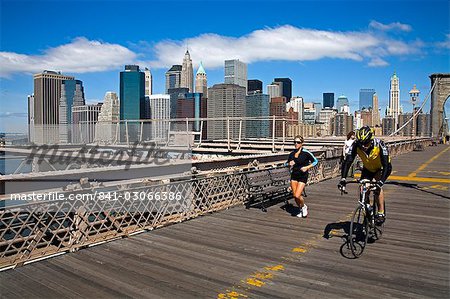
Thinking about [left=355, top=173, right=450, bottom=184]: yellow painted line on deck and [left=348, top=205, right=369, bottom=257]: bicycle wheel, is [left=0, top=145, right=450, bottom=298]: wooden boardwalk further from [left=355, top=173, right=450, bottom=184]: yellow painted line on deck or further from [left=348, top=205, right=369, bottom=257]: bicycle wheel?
[left=355, top=173, right=450, bottom=184]: yellow painted line on deck

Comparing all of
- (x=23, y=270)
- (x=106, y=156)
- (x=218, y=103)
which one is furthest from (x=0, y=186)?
(x=218, y=103)

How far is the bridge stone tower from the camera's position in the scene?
7069cm

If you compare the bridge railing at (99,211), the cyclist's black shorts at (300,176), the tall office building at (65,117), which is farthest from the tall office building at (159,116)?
the cyclist's black shorts at (300,176)

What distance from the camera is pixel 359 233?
7.09 m

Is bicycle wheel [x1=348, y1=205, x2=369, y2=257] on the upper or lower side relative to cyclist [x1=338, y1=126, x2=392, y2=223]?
lower

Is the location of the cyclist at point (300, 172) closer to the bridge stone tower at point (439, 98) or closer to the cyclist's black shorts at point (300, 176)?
the cyclist's black shorts at point (300, 176)

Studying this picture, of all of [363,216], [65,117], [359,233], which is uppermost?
[65,117]

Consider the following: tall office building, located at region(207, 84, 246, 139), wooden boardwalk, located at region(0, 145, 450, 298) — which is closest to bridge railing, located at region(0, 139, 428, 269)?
wooden boardwalk, located at region(0, 145, 450, 298)

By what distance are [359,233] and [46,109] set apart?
29933 mm

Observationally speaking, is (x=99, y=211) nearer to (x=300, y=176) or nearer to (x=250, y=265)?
(x=250, y=265)

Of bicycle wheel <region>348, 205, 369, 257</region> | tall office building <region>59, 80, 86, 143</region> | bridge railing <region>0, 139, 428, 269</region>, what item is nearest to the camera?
bridge railing <region>0, 139, 428, 269</region>

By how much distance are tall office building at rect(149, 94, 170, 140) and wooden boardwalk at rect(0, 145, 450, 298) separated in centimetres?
1078

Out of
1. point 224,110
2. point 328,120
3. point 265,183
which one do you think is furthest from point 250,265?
point 328,120

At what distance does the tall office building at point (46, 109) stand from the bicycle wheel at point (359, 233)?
16.6m
